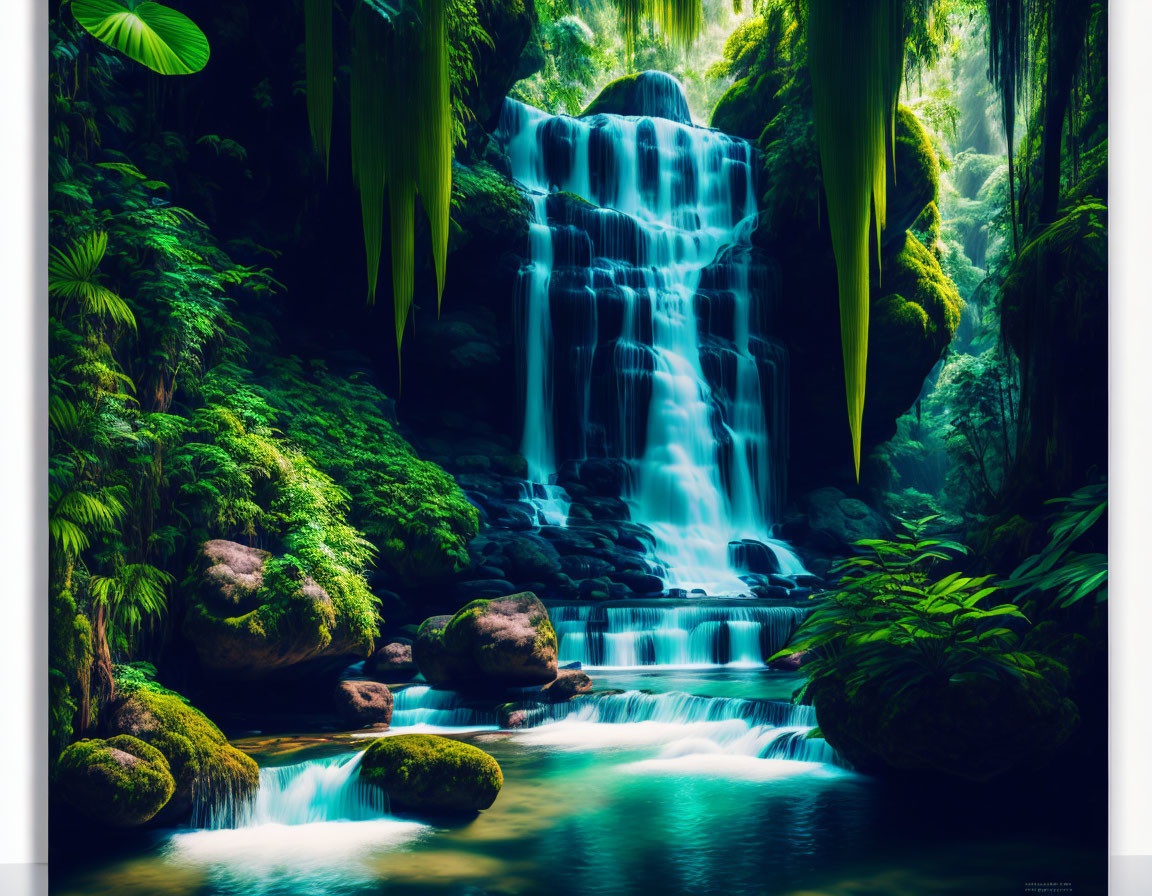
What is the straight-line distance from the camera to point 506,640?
3.72 metres

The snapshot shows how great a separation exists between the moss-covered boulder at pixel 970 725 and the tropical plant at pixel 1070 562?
14.1 inches

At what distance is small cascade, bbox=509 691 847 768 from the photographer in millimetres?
3209

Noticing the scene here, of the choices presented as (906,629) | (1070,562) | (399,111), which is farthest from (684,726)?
(399,111)

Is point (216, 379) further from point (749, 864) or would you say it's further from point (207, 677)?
point (749, 864)

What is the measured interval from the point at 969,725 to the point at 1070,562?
2.59 ft

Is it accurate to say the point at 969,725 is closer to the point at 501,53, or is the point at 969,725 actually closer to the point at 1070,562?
the point at 1070,562

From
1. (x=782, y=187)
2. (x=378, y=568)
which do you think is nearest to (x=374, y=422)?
(x=378, y=568)

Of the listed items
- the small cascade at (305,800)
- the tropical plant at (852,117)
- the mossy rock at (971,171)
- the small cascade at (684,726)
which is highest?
the mossy rock at (971,171)

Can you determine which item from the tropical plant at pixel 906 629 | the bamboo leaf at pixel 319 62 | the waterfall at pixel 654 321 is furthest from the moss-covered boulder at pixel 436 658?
the bamboo leaf at pixel 319 62

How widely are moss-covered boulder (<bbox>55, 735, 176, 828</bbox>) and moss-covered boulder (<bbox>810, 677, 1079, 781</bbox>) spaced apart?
237cm

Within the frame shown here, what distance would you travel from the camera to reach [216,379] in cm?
368

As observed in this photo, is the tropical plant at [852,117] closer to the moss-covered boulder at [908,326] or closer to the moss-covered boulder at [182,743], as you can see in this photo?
the moss-covered boulder at [908,326]

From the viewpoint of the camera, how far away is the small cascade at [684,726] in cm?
321

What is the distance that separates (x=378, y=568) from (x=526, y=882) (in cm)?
195
